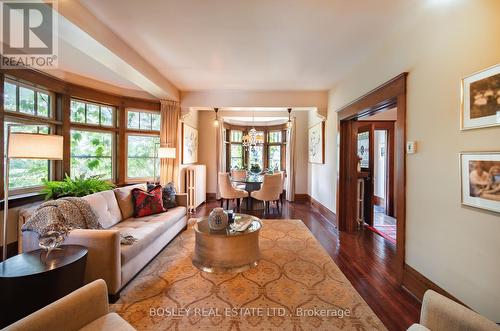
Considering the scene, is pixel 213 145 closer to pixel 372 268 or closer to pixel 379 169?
pixel 379 169

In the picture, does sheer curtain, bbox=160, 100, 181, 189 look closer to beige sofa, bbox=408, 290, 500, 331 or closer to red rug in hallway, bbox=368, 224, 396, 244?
red rug in hallway, bbox=368, 224, 396, 244

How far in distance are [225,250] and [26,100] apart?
3.59 m

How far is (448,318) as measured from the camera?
1112mm

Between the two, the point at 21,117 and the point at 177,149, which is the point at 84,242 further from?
the point at 177,149

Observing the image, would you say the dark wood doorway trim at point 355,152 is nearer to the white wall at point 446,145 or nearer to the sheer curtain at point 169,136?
the white wall at point 446,145

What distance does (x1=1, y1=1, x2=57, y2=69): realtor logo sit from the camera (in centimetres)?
205

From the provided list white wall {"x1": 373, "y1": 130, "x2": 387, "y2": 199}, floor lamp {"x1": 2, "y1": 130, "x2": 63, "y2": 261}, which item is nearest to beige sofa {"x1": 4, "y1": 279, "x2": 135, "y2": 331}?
floor lamp {"x1": 2, "y1": 130, "x2": 63, "y2": 261}

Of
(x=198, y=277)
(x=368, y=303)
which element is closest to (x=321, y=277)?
(x=368, y=303)

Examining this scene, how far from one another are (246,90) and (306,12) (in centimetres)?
272

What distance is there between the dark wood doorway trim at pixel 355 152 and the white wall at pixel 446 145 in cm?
8

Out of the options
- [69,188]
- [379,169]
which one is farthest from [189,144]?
[379,169]

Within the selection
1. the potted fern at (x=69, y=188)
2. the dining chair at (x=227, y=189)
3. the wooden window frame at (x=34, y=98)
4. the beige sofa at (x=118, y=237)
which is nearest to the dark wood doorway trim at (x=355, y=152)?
the dining chair at (x=227, y=189)

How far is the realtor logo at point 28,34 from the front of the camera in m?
2.05

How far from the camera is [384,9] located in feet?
7.05
